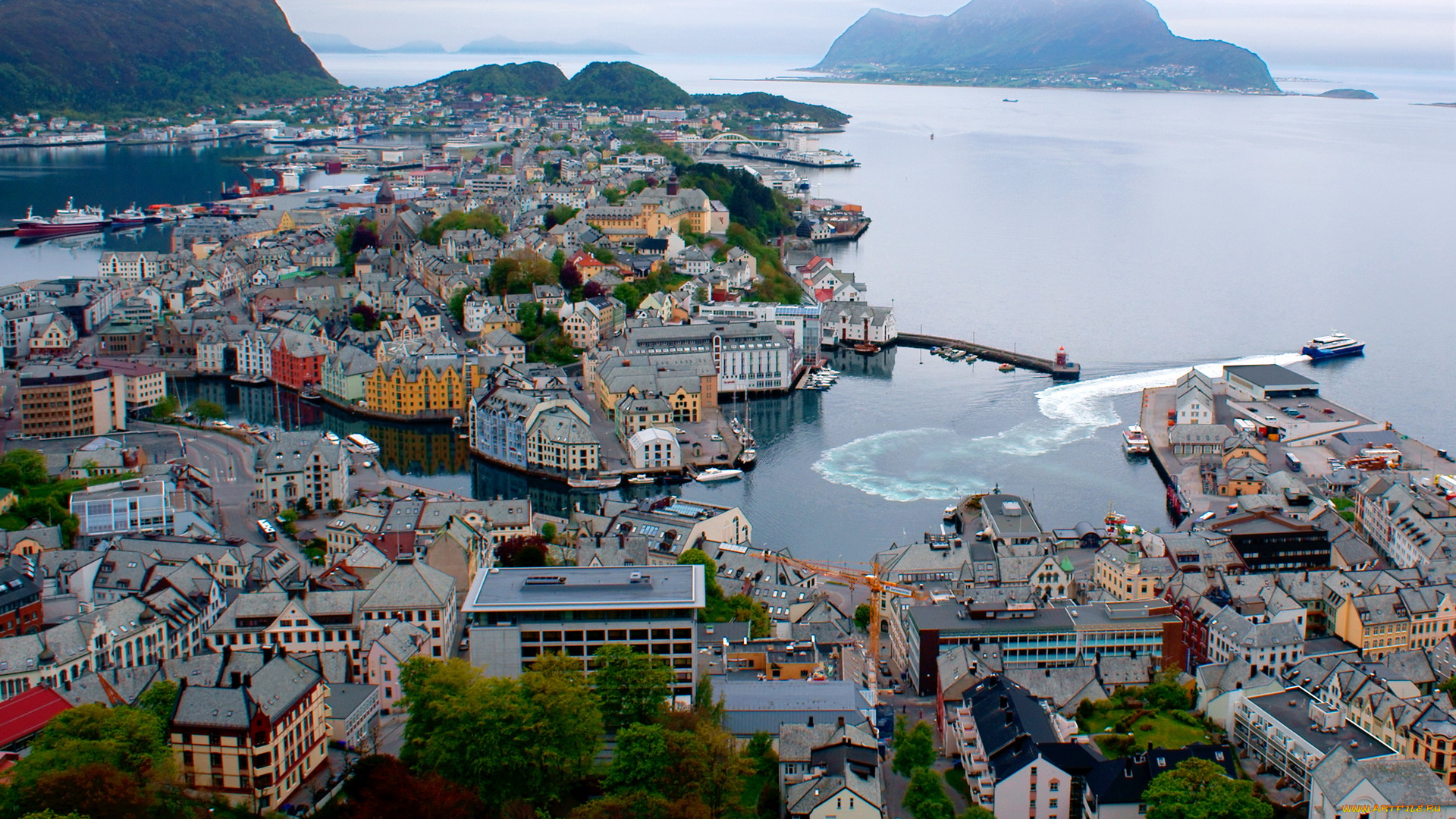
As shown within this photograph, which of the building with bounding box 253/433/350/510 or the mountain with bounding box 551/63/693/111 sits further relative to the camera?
the mountain with bounding box 551/63/693/111

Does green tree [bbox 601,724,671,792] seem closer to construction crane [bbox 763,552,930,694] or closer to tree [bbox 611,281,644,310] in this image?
construction crane [bbox 763,552,930,694]

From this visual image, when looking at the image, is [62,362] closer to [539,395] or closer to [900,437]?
[539,395]

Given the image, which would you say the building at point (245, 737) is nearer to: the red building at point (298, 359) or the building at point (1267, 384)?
the red building at point (298, 359)

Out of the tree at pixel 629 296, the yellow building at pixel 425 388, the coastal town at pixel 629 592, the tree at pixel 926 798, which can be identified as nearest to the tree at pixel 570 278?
the coastal town at pixel 629 592

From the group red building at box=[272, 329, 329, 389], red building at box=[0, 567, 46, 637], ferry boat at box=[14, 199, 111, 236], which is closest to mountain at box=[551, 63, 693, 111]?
ferry boat at box=[14, 199, 111, 236]

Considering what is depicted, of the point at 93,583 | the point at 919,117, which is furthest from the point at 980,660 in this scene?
the point at 919,117
